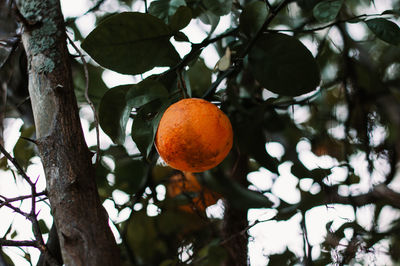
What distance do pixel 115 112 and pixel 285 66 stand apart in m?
0.35

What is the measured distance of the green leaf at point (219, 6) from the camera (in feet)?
3.00

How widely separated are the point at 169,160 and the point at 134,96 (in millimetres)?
141

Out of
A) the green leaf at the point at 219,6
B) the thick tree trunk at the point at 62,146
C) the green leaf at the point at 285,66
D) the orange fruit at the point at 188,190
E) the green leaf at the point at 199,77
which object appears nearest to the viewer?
the thick tree trunk at the point at 62,146

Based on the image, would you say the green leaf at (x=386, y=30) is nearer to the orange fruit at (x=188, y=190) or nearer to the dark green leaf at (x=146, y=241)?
the orange fruit at (x=188, y=190)

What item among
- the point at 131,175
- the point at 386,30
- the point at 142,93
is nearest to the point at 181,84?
the point at 142,93

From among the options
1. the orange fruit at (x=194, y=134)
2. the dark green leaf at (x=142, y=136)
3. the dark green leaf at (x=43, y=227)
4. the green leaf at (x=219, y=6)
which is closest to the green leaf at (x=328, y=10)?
the green leaf at (x=219, y=6)

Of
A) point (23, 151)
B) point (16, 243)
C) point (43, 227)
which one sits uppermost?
point (16, 243)

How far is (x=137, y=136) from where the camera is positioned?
805 millimetres

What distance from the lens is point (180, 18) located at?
79 cm

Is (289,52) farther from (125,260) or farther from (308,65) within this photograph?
(125,260)

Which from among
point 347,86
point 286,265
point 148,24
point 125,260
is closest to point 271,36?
point 148,24

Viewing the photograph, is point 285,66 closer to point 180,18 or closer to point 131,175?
point 180,18

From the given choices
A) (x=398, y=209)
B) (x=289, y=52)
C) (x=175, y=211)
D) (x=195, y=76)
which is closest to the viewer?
(x=289, y=52)

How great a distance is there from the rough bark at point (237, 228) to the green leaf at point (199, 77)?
0.96 feet
